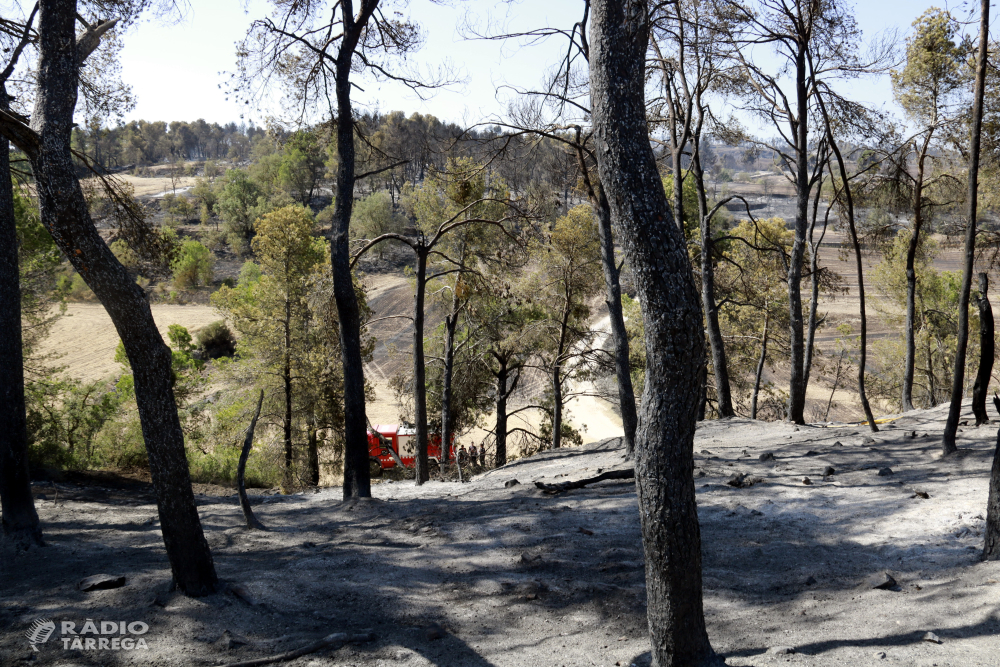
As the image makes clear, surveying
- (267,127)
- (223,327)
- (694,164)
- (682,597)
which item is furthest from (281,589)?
(223,327)

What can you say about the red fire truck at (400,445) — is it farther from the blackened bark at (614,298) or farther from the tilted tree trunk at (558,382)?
the blackened bark at (614,298)

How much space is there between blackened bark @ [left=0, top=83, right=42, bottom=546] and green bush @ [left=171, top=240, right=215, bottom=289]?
49959 mm

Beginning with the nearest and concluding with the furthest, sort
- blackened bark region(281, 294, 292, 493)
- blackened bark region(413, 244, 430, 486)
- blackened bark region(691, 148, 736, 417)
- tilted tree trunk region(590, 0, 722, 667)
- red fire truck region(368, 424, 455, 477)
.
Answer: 1. tilted tree trunk region(590, 0, 722, 667)
2. blackened bark region(413, 244, 430, 486)
3. blackened bark region(691, 148, 736, 417)
4. blackened bark region(281, 294, 292, 493)
5. red fire truck region(368, 424, 455, 477)

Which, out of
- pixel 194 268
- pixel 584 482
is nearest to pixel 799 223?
pixel 584 482

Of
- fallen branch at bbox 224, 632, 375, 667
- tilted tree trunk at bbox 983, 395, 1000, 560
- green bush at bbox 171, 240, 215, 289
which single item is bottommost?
fallen branch at bbox 224, 632, 375, 667

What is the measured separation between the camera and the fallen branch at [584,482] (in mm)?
8055

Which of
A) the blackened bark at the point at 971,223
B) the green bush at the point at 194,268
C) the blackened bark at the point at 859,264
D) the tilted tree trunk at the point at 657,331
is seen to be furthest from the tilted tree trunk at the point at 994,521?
the green bush at the point at 194,268

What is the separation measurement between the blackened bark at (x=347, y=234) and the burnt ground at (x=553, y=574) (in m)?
1.19

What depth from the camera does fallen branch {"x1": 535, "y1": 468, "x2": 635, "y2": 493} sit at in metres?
8.05

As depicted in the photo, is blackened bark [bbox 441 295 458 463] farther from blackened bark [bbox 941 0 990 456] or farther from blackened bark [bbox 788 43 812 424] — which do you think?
blackened bark [bbox 941 0 990 456]

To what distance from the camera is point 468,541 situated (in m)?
6.25

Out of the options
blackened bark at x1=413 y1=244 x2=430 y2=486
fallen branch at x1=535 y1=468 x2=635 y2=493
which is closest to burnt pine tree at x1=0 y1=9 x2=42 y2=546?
fallen branch at x1=535 y1=468 x2=635 y2=493

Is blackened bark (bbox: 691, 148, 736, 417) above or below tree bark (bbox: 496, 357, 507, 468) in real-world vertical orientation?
above

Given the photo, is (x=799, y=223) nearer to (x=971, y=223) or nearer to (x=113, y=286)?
(x=971, y=223)
